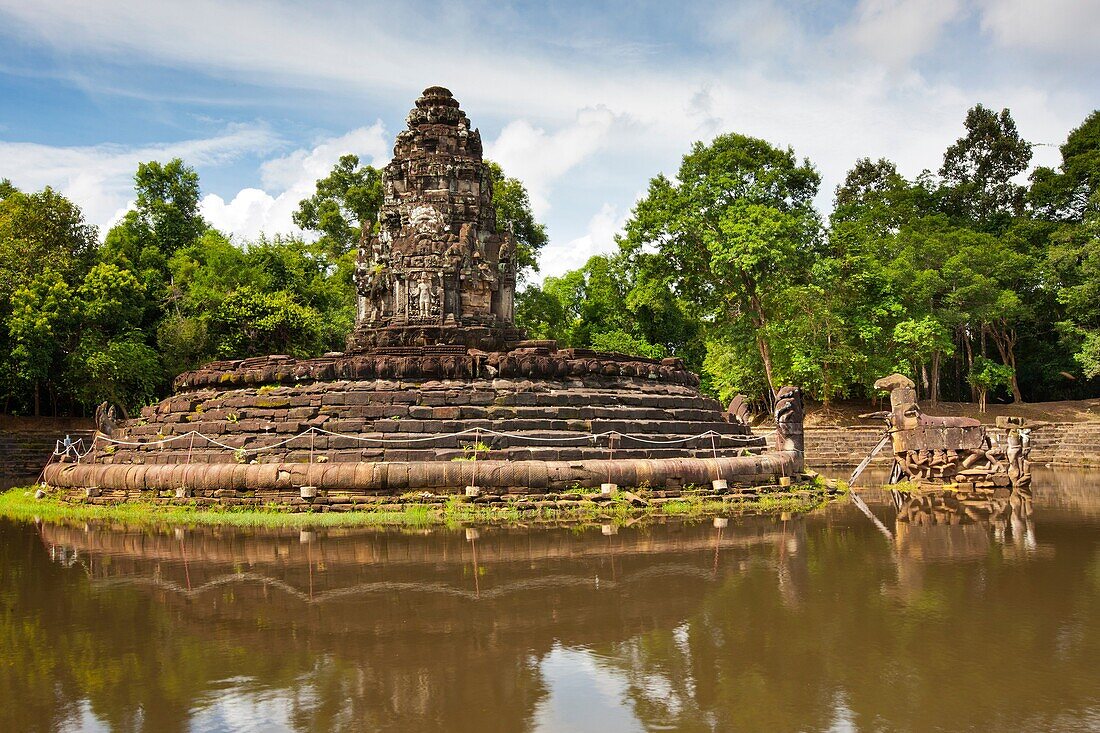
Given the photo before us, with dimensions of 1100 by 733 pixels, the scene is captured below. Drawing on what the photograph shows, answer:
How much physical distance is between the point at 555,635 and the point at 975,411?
33378 mm

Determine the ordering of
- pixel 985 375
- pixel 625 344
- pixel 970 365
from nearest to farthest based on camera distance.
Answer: pixel 985 375
pixel 970 365
pixel 625 344

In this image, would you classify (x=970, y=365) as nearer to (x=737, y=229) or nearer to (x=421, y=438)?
(x=737, y=229)

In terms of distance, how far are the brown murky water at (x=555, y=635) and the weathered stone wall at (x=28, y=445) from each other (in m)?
20.3

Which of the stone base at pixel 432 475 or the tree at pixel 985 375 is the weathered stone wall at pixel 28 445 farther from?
the tree at pixel 985 375

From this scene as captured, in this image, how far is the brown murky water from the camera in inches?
169

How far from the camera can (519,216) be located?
40.8 metres

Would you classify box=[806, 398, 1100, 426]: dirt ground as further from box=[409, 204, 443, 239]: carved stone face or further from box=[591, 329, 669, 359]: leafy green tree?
box=[409, 204, 443, 239]: carved stone face

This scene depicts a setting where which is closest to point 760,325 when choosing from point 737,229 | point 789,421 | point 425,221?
point 737,229

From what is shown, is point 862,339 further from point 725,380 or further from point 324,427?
point 324,427

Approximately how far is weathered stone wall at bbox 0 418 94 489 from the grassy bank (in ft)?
50.6

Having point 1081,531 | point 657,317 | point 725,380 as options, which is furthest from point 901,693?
point 657,317

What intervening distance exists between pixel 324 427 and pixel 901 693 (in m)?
10.6

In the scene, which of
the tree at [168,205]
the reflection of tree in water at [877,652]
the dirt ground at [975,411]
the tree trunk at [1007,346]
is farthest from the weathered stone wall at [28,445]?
the tree trunk at [1007,346]

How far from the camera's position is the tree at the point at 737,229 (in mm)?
31375
